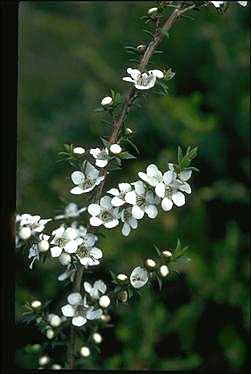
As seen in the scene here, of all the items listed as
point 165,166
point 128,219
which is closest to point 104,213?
point 128,219

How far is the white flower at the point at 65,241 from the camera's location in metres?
0.74

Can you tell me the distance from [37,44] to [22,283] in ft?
3.92

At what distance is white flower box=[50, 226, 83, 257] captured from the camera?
739 millimetres

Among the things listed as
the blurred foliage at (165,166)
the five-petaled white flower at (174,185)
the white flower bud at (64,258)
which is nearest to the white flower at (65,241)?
the white flower bud at (64,258)

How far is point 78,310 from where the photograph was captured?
801 mm

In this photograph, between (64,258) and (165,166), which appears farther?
(165,166)

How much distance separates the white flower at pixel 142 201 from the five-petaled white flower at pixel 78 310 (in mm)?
132

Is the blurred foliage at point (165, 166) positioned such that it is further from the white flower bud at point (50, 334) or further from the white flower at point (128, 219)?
the white flower at point (128, 219)

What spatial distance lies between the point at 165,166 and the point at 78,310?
2.78ft

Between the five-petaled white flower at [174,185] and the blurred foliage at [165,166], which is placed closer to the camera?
the five-petaled white flower at [174,185]

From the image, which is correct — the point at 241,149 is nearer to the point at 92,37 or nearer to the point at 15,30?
the point at 92,37

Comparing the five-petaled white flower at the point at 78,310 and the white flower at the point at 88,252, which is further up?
the white flower at the point at 88,252

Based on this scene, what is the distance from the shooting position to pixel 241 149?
192 cm

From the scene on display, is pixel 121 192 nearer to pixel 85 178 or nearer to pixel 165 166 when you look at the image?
pixel 85 178
